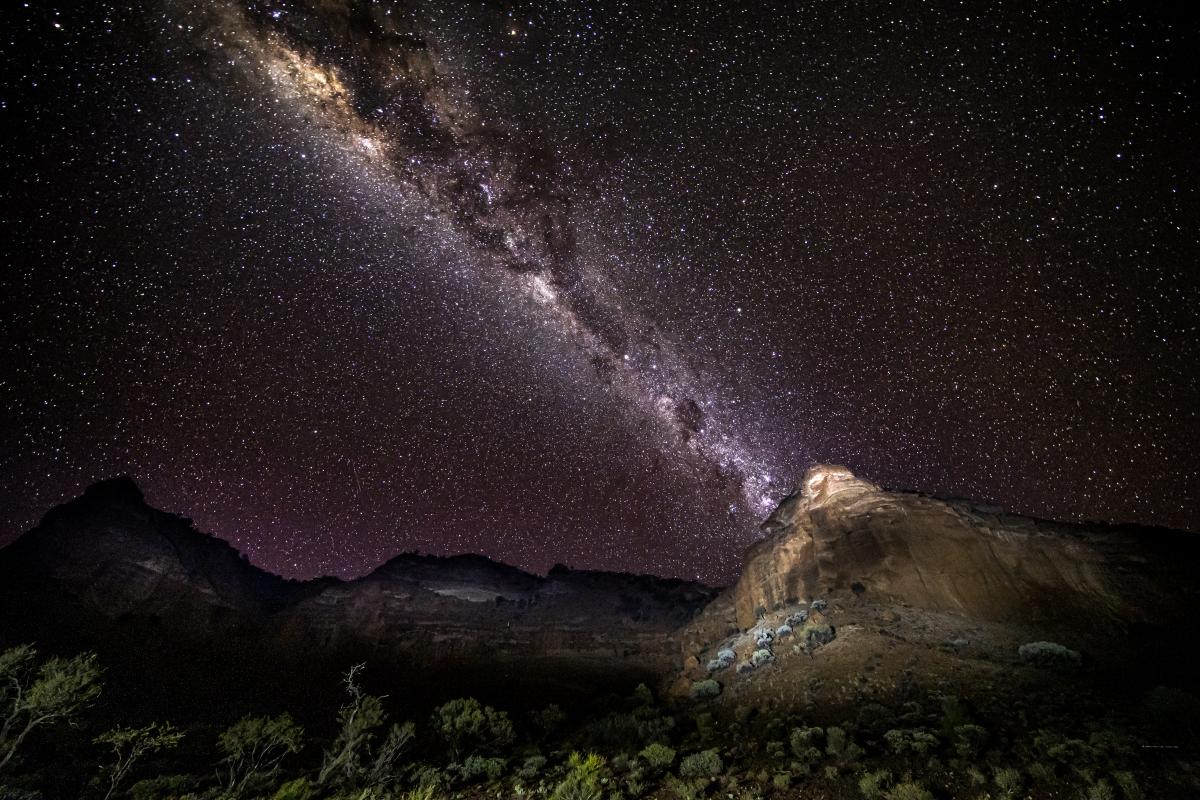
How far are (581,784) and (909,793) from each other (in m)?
7.60

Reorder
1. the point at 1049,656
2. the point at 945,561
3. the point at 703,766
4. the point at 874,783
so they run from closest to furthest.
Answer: the point at 874,783 → the point at 703,766 → the point at 1049,656 → the point at 945,561

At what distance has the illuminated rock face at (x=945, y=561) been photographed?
2403 cm

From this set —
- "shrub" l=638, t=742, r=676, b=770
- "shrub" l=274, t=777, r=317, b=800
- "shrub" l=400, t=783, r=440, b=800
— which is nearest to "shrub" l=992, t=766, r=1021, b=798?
"shrub" l=638, t=742, r=676, b=770

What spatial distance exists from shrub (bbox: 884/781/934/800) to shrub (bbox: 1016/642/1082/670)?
13890 millimetres

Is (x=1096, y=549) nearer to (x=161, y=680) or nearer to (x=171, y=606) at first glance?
(x=161, y=680)

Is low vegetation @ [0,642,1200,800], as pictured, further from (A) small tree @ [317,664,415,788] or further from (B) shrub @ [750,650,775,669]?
(B) shrub @ [750,650,775,669]

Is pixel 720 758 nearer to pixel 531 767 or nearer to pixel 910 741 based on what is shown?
pixel 910 741

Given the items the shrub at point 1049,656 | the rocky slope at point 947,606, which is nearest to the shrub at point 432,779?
the rocky slope at point 947,606

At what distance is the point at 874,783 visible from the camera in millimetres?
9797

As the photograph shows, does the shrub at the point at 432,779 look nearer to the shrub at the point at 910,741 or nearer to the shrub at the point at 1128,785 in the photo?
the shrub at the point at 910,741

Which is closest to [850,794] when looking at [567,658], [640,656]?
[640,656]

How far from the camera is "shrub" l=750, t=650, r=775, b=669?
24352 millimetres

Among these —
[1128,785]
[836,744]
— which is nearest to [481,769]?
[836,744]

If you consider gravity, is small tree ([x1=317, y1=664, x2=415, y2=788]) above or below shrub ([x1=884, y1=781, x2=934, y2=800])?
below
